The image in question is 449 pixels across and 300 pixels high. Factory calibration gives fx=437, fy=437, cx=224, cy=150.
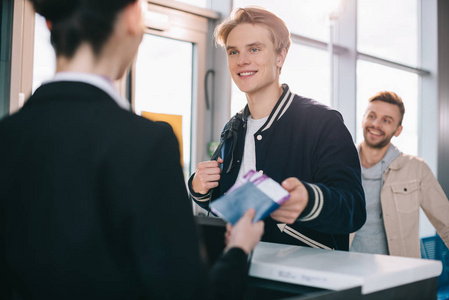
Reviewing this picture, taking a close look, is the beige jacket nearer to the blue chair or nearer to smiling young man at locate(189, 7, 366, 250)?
the blue chair

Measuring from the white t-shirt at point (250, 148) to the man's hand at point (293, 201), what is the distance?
461mm

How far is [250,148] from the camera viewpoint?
160 centimetres

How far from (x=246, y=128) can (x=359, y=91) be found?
3202mm

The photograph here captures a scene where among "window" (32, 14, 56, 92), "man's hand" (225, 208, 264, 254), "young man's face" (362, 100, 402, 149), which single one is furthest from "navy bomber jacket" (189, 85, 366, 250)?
"young man's face" (362, 100, 402, 149)

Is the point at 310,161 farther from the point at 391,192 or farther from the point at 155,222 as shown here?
the point at 391,192

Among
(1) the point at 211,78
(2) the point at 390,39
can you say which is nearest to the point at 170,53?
(1) the point at 211,78

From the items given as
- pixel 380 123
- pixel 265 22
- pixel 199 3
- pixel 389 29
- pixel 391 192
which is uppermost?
pixel 389 29

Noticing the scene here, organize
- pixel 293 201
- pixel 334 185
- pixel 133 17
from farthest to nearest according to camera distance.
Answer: pixel 334 185, pixel 293 201, pixel 133 17

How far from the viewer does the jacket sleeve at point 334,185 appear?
115 cm

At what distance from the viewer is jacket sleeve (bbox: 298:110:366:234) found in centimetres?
115

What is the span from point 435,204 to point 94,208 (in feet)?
8.82

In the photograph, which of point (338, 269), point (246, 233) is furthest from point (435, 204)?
point (246, 233)

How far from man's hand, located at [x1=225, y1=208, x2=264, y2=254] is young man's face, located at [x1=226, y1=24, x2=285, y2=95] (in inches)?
30.9

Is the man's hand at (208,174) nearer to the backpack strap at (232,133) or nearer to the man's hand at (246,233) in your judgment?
the backpack strap at (232,133)
